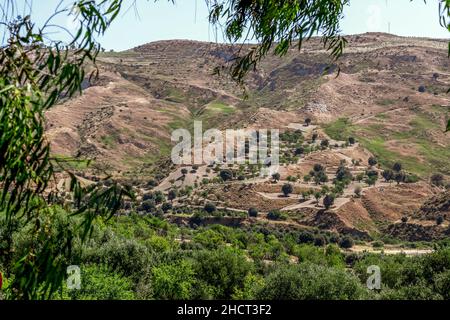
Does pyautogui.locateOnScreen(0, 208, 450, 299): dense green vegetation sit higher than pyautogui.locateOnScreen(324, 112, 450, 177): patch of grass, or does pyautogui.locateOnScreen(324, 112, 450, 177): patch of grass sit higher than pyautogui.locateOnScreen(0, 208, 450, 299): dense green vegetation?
pyautogui.locateOnScreen(324, 112, 450, 177): patch of grass

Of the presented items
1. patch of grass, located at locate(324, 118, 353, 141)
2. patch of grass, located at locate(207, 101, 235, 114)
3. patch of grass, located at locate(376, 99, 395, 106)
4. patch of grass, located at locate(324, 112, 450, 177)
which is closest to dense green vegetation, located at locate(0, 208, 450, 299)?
patch of grass, located at locate(324, 112, 450, 177)

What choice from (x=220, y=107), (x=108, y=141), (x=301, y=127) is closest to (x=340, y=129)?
(x=301, y=127)

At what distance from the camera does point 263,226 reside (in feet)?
217

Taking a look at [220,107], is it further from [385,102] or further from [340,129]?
[385,102]

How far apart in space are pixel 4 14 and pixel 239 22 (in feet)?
9.43

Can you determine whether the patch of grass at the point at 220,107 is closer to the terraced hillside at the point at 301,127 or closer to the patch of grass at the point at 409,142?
the terraced hillside at the point at 301,127

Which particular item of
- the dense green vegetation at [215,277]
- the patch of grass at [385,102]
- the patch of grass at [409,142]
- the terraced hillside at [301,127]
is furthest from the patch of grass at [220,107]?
the dense green vegetation at [215,277]

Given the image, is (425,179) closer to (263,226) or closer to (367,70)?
(263,226)

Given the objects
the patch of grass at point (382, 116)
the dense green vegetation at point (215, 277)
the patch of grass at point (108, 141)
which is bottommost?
the dense green vegetation at point (215, 277)

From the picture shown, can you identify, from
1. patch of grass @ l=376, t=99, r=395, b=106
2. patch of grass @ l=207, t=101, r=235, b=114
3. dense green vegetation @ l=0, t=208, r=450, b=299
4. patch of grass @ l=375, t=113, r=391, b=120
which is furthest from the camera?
patch of grass @ l=207, t=101, r=235, b=114

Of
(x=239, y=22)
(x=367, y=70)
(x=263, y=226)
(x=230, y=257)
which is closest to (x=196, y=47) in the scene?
(x=367, y=70)

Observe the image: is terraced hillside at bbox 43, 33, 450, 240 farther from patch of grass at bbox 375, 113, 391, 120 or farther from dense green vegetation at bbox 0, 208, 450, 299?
dense green vegetation at bbox 0, 208, 450, 299

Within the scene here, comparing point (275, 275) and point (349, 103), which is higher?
point (349, 103)
